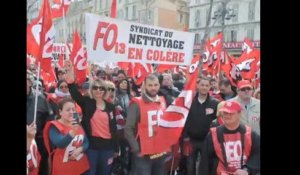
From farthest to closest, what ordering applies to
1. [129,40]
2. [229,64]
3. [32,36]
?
[229,64] → [129,40] → [32,36]

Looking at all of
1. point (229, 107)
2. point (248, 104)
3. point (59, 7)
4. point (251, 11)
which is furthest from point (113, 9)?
point (248, 104)

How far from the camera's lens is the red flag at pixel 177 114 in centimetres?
392

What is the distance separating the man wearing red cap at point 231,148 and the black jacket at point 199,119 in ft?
0.22

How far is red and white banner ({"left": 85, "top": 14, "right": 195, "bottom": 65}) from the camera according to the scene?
3.60 metres

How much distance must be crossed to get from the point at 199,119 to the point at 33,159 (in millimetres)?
1481

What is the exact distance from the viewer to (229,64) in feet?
13.3

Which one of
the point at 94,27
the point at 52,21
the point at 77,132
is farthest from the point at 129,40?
the point at 77,132

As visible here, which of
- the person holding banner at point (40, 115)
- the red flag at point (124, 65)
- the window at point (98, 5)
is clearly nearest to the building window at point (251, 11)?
the red flag at point (124, 65)

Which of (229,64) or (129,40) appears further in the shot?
(229,64)

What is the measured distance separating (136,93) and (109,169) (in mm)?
679

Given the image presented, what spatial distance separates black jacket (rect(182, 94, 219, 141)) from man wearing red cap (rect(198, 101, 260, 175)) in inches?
2.7

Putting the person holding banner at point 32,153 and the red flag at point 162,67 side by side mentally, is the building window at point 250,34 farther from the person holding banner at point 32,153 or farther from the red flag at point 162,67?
the person holding banner at point 32,153

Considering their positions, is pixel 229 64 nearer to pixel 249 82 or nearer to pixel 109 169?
pixel 249 82

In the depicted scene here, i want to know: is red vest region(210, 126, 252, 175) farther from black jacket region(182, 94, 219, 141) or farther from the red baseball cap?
the red baseball cap
